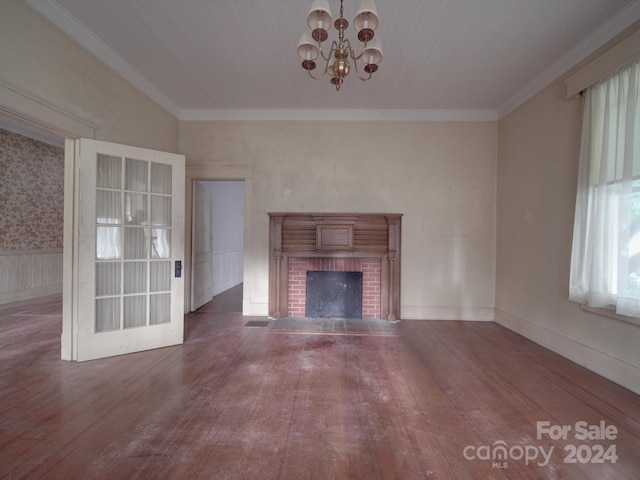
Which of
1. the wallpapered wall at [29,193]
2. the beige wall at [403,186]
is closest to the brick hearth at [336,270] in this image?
the beige wall at [403,186]

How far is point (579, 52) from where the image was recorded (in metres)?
2.82

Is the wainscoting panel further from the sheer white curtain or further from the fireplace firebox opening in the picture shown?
the sheer white curtain

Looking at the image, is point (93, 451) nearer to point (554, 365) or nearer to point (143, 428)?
point (143, 428)

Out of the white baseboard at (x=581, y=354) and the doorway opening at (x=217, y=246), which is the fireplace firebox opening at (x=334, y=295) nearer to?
the doorway opening at (x=217, y=246)

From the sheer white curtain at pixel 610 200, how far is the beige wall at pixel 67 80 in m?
4.88

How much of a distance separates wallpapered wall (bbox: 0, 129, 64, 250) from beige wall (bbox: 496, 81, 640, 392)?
822cm

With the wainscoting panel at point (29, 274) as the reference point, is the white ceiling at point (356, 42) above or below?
above

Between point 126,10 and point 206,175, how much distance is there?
2.12 metres

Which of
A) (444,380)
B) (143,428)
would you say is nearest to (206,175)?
(143,428)

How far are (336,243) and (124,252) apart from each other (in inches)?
103

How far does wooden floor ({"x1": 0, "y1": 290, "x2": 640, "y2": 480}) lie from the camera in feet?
4.95

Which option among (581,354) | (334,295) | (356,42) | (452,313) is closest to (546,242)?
(581,354)

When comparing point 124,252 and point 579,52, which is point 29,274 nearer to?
point 124,252

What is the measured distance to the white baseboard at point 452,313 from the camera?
4.22 meters
